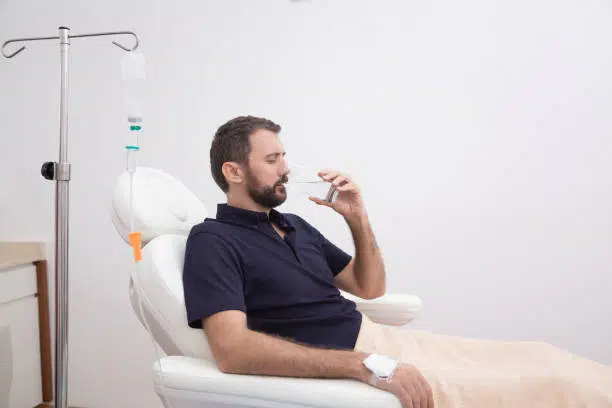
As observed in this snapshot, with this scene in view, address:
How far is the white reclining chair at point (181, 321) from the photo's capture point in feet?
3.19

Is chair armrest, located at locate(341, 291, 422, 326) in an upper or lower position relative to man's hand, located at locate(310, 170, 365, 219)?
lower

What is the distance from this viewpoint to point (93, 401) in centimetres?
234

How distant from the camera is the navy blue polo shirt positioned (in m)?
1.13

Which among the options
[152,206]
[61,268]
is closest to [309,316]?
[152,206]

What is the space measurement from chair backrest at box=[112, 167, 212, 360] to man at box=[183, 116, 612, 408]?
46mm

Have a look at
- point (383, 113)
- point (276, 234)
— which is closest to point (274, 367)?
point (276, 234)

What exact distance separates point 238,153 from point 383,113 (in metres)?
0.83

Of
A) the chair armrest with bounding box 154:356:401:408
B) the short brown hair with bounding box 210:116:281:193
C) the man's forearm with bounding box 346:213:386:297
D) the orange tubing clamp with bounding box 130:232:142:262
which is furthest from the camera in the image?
the man's forearm with bounding box 346:213:386:297

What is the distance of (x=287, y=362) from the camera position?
1.02m

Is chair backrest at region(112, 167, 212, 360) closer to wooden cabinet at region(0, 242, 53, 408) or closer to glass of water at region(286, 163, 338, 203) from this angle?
glass of water at region(286, 163, 338, 203)

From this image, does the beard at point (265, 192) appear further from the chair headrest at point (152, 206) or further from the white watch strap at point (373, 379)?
the white watch strap at point (373, 379)

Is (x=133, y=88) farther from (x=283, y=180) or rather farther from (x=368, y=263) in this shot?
(x=368, y=263)

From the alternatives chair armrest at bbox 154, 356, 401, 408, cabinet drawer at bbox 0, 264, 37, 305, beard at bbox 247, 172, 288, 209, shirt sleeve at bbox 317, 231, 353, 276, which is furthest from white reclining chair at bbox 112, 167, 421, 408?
cabinet drawer at bbox 0, 264, 37, 305

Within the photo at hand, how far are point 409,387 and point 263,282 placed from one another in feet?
1.46
